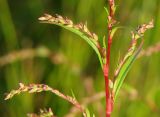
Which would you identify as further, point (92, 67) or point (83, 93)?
point (92, 67)

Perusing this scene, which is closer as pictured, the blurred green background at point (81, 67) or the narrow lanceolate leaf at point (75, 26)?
the narrow lanceolate leaf at point (75, 26)

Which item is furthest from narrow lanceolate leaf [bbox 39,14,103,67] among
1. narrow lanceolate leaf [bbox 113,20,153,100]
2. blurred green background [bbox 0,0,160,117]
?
blurred green background [bbox 0,0,160,117]

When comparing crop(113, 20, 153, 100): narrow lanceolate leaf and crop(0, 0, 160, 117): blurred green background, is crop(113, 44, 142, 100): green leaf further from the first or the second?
crop(0, 0, 160, 117): blurred green background

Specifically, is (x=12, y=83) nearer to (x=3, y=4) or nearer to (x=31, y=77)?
Answer: (x=31, y=77)

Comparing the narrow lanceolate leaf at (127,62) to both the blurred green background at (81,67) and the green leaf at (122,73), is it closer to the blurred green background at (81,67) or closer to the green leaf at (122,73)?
the green leaf at (122,73)

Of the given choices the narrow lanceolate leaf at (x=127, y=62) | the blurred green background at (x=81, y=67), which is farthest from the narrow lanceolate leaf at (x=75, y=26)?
the blurred green background at (x=81, y=67)

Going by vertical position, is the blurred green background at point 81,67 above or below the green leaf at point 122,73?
below

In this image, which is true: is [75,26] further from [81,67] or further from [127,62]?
[81,67]

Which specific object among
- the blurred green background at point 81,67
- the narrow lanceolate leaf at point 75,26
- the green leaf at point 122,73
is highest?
the narrow lanceolate leaf at point 75,26

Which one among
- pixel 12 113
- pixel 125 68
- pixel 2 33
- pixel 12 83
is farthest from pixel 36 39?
pixel 125 68

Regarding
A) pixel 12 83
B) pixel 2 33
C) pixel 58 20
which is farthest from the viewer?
pixel 2 33

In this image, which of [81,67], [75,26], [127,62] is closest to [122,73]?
[127,62]
